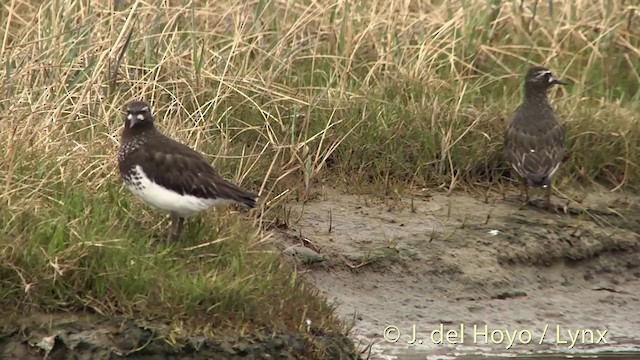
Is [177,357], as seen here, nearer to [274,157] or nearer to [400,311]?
[400,311]

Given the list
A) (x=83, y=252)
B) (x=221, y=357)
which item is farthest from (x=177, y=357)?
(x=83, y=252)

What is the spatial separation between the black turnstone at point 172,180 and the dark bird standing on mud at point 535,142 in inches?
102

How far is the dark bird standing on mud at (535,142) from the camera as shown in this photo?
9297mm

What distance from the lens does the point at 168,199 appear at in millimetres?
7223

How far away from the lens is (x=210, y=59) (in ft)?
32.1

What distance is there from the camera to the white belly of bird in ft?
23.7

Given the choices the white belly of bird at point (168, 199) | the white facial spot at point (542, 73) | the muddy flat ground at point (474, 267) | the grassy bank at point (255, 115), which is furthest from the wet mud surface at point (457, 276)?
the white facial spot at point (542, 73)

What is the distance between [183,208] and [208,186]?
0.18 m

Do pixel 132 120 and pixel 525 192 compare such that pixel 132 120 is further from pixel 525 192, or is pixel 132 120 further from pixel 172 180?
pixel 525 192

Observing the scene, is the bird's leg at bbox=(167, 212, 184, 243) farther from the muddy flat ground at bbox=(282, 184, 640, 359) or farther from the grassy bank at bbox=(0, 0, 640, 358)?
the muddy flat ground at bbox=(282, 184, 640, 359)

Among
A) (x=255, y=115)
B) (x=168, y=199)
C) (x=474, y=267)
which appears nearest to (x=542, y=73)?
(x=474, y=267)

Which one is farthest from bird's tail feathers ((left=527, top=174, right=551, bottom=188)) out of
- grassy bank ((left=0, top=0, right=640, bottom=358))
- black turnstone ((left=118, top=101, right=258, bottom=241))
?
black turnstone ((left=118, top=101, right=258, bottom=241))

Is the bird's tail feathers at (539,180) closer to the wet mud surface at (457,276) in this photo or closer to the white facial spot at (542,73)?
the wet mud surface at (457,276)

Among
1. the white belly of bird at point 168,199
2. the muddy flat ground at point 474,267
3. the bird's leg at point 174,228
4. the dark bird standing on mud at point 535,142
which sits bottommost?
the muddy flat ground at point 474,267
